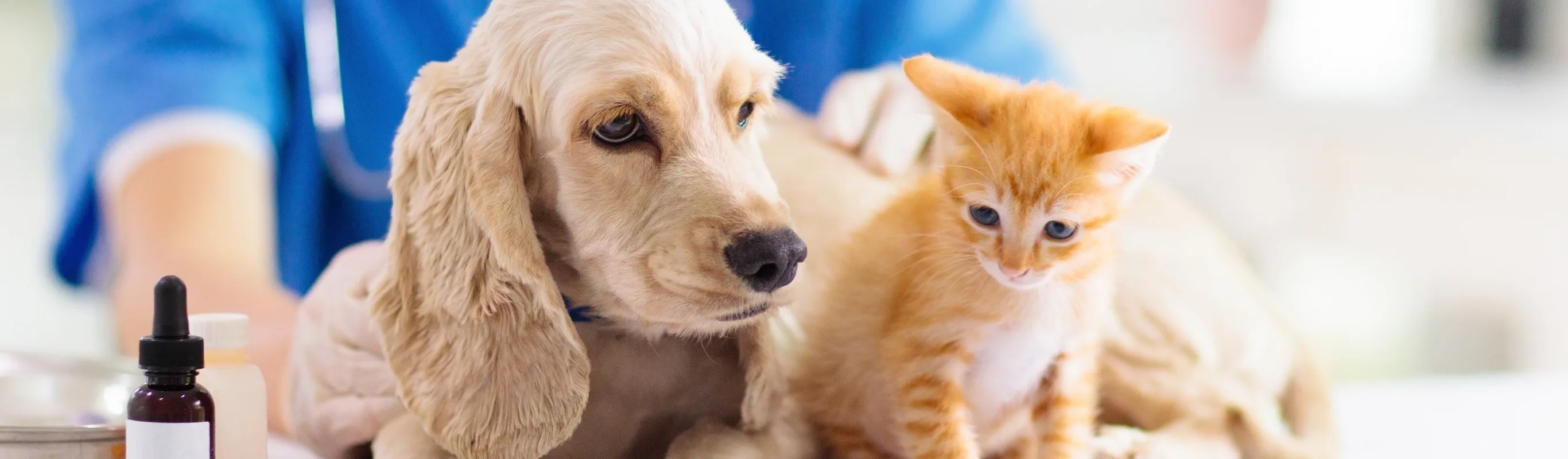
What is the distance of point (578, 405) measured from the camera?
638 mm

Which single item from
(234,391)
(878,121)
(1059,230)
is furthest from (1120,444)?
(234,391)

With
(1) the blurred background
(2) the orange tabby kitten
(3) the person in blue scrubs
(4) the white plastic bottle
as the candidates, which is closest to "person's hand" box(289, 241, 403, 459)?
(4) the white plastic bottle

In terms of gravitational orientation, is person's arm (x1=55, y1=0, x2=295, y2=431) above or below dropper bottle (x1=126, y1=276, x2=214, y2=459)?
above

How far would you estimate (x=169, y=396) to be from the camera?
64 cm

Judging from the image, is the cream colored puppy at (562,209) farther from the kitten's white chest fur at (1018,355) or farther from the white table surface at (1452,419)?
the white table surface at (1452,419)

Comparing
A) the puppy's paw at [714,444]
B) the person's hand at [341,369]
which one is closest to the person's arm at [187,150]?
the person's hand at [341,369]

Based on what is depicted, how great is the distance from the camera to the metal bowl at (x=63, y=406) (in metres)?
0.70

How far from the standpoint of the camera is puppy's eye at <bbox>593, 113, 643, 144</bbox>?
60cm

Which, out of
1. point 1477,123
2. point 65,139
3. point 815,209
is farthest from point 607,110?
point 1477,123

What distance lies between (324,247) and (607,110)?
24.3 inches

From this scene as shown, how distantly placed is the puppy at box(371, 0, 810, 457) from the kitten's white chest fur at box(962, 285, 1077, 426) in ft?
0.44

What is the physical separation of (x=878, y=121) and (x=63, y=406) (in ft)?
2.06

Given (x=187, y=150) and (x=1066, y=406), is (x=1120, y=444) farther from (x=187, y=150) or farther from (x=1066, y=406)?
(x=187, y=150)

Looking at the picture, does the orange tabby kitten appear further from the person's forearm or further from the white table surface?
the person's forearm
